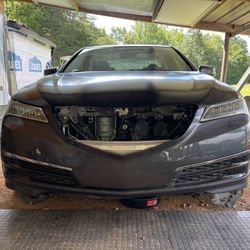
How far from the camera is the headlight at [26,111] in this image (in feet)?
5.43

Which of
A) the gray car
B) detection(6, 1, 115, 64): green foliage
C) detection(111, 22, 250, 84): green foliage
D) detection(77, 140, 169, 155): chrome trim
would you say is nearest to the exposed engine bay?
the gray car

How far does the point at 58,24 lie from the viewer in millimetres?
22047

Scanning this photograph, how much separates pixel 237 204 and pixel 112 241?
1.04 meters

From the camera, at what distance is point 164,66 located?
288cm

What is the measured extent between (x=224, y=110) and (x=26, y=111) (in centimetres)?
113

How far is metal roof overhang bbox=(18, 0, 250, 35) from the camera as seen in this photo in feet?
19.2

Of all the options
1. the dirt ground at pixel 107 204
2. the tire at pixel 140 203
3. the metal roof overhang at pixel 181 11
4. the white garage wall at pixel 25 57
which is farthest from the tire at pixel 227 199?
the white garage wall at pixel 25 57

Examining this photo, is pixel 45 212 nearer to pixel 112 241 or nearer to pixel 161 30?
pixel 112 241

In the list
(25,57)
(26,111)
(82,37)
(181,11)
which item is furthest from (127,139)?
(82,37)

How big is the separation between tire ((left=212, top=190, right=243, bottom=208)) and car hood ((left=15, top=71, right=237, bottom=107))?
0.72 meters

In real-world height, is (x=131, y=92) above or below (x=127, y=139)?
above

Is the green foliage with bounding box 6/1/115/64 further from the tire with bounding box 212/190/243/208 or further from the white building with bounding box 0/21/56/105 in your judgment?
the tire with bounding box 212/190/243/208

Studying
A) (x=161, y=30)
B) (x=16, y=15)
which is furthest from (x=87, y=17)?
(x=161, y=30)

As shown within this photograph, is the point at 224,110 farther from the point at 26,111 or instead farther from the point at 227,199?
the point at 26,111
